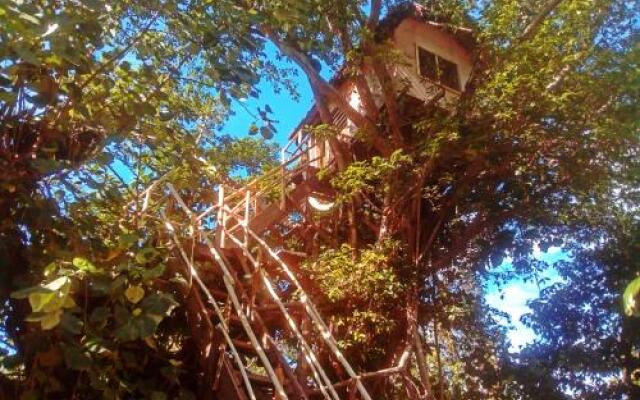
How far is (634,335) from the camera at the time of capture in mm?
7973

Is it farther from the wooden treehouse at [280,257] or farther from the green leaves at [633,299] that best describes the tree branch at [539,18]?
the green leaves at [633,299]

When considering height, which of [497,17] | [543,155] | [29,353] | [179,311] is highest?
[497,17]

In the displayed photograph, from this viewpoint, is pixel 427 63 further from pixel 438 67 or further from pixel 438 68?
pixel 438 68

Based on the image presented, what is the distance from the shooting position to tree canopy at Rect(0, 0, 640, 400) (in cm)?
413

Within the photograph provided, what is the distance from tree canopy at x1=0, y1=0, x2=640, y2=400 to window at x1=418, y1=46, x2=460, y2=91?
29.5 inches

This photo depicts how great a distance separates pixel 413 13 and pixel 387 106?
265cm

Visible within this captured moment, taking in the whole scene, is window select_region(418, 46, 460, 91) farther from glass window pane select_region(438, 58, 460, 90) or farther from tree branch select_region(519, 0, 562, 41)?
tree branch select_region(519, 0, 562, 41)

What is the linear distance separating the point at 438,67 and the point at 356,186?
3.90 meters

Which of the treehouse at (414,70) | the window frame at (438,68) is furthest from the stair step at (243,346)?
the window frame at (438,68)

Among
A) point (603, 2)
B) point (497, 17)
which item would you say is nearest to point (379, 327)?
point (497, 17)

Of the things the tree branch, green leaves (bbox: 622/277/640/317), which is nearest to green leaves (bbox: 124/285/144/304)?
green leaves (bbox: 622/277/640/317)

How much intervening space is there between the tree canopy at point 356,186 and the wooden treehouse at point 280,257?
220 millimetres

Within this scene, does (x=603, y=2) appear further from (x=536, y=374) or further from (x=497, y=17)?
(x=536, y=374)

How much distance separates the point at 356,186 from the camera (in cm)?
676
